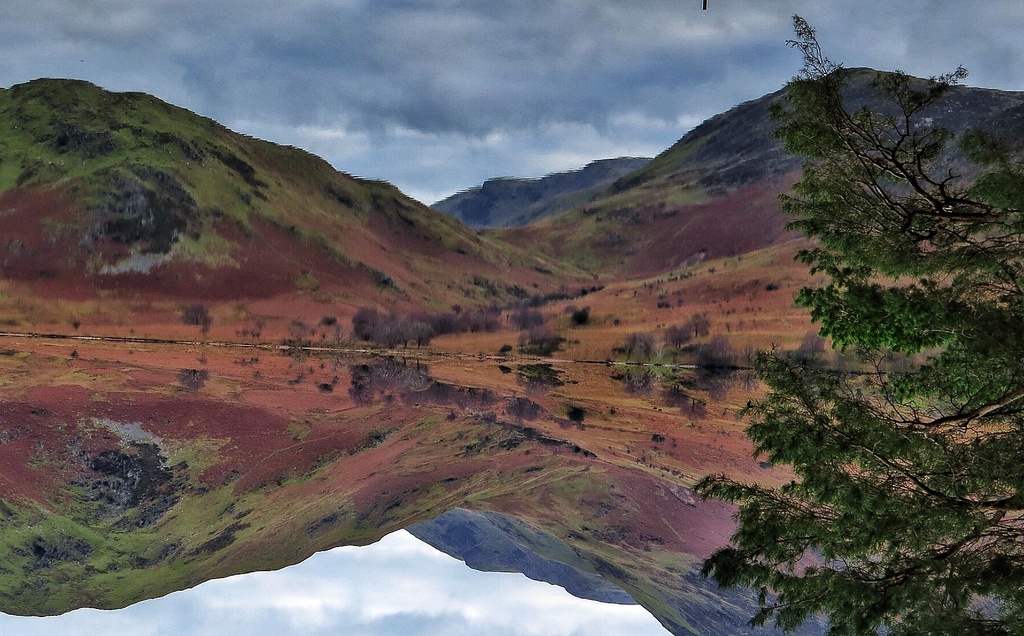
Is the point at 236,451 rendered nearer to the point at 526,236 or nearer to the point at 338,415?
the point at 338,415

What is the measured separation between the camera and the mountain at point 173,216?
260 ft

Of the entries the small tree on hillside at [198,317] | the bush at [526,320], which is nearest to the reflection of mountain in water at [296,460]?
the small tree on hillside at [198,317]

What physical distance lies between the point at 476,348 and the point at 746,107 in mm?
144617

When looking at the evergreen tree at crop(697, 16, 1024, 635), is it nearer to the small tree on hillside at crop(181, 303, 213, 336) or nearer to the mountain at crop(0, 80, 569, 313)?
the small tree on hillside at crop(181, 303, 213, 336)

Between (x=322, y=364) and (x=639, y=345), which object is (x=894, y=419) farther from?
(x=639, y=345)

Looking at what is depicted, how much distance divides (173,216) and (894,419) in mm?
89953

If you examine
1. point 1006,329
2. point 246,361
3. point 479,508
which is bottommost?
point 479,508

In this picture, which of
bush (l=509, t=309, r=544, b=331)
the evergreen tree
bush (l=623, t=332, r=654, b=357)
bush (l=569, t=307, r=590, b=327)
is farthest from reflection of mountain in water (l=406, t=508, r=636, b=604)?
the evergreen tree

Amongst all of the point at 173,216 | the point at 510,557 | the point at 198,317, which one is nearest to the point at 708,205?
the point at 173,216

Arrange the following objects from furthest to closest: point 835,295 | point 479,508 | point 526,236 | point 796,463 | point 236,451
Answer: point 526,236
point 479,508
point 236,451
point 835,295
point 796,463

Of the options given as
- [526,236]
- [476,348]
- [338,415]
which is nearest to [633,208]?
[526,236]

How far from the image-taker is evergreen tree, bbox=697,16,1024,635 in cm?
1045

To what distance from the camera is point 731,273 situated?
308 ft

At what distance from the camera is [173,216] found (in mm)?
87375
